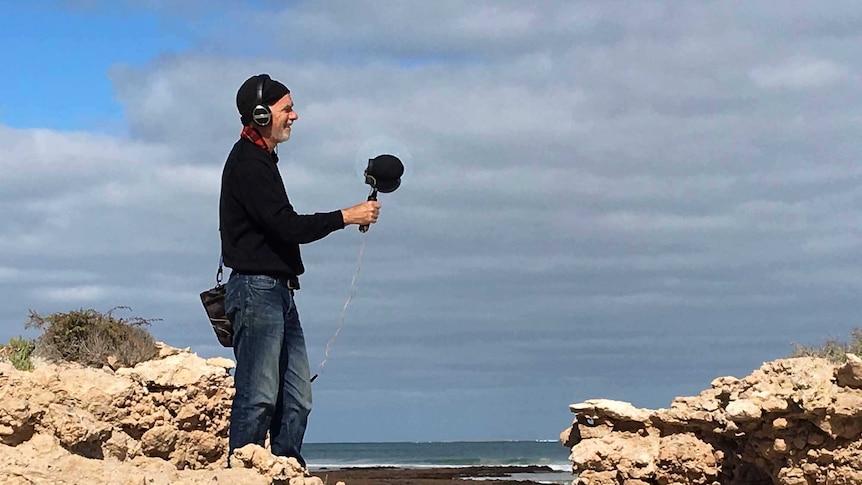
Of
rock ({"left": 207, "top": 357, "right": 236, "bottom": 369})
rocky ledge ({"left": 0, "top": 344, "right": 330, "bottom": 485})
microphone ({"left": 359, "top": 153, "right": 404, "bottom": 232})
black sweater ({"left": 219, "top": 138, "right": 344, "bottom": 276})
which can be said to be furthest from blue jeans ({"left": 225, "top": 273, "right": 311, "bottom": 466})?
rock ({"left": 207, "top": 357, "right": 236, "bottom": 369})

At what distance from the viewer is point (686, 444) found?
10242 mm

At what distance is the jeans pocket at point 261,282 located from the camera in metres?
5.35

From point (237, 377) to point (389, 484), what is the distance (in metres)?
17.1

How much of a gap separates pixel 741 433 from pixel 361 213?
549 cm

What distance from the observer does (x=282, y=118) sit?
222 inches

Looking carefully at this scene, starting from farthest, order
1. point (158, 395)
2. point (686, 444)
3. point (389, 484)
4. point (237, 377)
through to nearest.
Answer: point (389, 484) < point (686, 444) < point (158, 395) < point (237, 377)

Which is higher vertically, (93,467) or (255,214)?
(255,214)

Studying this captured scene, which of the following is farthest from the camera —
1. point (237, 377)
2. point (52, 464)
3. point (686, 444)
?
point (686, 444)

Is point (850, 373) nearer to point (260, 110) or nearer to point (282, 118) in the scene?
point (282, 118)

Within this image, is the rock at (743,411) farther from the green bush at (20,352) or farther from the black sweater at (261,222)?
the green bush at (20,352)

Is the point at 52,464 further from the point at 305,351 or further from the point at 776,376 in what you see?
the point at 776,376

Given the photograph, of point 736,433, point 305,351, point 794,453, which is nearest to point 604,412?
point 736,433

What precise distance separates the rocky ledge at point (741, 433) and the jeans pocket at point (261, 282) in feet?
16.1

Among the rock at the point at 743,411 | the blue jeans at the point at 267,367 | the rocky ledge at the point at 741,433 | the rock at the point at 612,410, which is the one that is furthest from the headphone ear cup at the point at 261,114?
the rock at the point at 612,410
